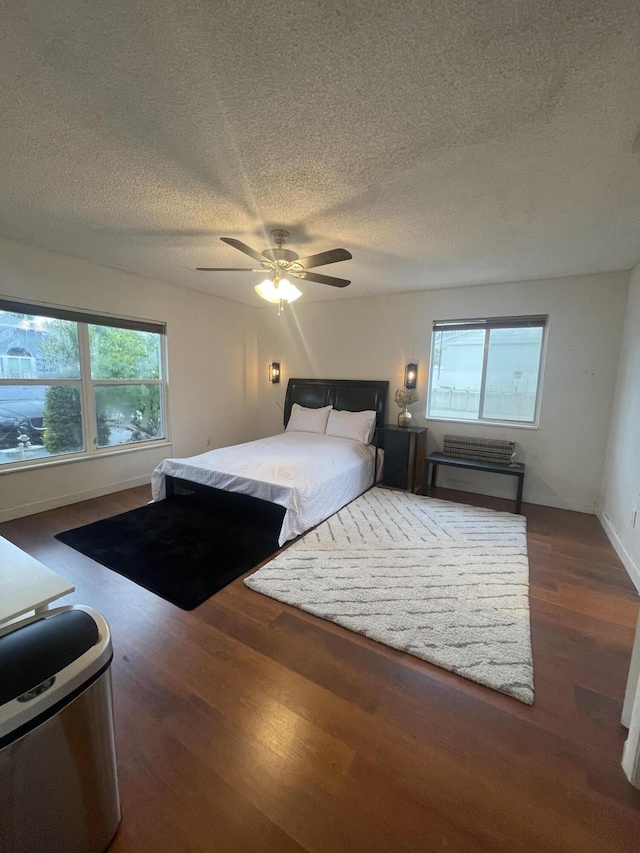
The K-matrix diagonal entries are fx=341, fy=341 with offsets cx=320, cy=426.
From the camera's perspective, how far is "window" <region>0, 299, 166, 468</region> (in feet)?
10.2

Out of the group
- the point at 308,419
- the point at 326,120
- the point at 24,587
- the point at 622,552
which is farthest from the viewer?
the point at 308,419

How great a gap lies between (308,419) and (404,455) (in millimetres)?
1462

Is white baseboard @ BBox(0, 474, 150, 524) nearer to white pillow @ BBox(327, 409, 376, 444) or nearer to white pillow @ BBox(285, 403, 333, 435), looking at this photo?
white pillow @ BBox(285, 403, 333, 435)

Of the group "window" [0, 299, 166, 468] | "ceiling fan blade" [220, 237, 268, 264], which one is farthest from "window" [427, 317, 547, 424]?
"window" [0, 299, 166, 468]

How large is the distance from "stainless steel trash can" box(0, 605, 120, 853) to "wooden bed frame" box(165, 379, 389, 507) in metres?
3.55

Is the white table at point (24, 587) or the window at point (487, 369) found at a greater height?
the window at point (487, 369)

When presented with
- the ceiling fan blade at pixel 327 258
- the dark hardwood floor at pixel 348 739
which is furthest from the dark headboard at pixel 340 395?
the dark hardwood floor at pixel 348 739

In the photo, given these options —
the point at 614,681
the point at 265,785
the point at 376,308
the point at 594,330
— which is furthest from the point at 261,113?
the point at 594,330

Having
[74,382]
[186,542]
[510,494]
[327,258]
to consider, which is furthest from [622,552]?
[74,382]

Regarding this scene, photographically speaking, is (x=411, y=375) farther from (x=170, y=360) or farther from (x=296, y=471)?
(x=170, y=360)

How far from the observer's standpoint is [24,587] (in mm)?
949

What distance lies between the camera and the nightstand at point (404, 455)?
13.3ft

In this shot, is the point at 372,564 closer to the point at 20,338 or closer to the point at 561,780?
the point at 561,780

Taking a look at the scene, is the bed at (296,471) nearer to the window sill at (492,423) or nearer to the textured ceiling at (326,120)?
the window sill at (492,423)
